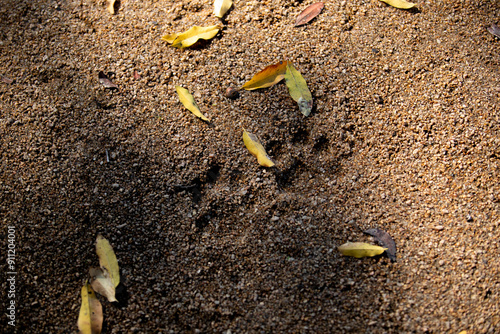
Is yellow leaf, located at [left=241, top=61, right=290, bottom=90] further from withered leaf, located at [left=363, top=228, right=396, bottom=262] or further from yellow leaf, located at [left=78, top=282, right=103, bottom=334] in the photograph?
yellow leaf, located at [left=78, top=282, right=103, bottom=334]

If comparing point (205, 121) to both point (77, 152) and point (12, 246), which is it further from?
point (12, 246)

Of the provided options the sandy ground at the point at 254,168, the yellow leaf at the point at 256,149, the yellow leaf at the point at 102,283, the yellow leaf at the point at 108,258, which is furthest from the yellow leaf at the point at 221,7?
the yellow leaf at the point at 102,283

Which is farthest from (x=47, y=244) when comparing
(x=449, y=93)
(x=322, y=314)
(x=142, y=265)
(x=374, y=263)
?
(x=449, y=93)

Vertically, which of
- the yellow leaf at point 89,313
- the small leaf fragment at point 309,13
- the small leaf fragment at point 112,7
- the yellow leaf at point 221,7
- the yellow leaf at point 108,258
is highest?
the small leaf fragment at point 112,7

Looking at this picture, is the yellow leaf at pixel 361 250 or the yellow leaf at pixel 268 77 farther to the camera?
the yellow leaf at pixel 268 77

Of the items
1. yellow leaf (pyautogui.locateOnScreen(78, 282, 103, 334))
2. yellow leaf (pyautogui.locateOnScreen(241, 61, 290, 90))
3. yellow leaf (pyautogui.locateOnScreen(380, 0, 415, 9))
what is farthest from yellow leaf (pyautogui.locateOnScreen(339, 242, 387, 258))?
yellow leaf (pyautogui.locateOnScreen(380, 0, 415, 9))

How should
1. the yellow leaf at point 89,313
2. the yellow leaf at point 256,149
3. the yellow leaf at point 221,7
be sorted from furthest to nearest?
1. the yellow leaf at point 221,7
2. the yellow leaf at point 256,149
3. the yellow leaf at point 89,313

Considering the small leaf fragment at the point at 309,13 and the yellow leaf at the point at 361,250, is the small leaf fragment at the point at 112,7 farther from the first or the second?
the yellow leaf at the point at 361,250

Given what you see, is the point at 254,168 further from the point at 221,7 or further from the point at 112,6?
the point at 112,6
